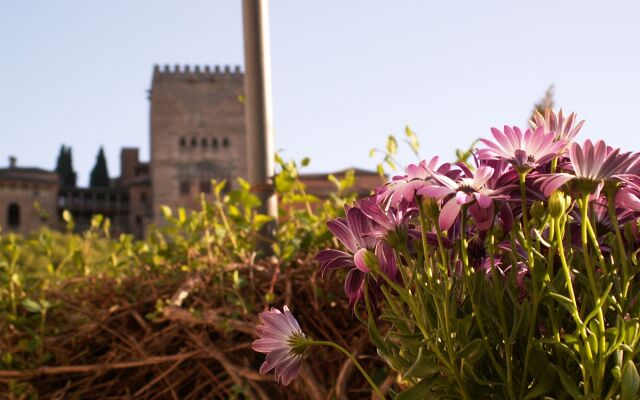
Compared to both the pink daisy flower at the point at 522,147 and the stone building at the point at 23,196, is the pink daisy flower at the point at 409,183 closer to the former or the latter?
the pink daisy flower at the point at 522,147

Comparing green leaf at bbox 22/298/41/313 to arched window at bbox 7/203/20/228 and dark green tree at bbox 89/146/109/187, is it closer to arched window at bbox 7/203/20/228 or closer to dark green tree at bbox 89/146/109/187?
arched window at bbox 7/203/20/228

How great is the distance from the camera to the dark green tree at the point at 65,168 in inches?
1630

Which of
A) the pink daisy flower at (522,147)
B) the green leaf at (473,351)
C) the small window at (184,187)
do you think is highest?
the small window at (184,187)

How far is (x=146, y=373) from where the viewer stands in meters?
1.66

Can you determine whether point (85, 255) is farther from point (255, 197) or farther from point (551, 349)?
point (551, 349)

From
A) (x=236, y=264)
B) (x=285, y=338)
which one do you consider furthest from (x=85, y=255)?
(x=285, y=338)

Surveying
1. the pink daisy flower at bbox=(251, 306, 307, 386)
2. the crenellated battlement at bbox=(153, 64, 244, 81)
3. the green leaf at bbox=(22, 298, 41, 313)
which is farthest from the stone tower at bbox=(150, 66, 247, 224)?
the pink daisy flower at bbox=(251, 306, 307, 386)

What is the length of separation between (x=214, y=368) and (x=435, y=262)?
94 centimetres

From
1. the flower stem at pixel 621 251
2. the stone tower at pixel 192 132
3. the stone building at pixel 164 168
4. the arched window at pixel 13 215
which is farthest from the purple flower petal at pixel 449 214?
the arched window at pixel 13 215

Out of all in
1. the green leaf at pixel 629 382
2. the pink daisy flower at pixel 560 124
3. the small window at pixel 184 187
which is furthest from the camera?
the small window at pixel 184 187

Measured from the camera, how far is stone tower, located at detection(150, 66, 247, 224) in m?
41.0

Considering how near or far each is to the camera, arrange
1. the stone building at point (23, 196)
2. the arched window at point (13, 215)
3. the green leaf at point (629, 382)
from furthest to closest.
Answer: the arched window at point (13, 215), the stone building at point (23, 196), the green leaf at point (629, 382)

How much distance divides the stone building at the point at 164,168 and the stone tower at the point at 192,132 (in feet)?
0.14

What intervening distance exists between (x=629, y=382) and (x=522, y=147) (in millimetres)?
191
